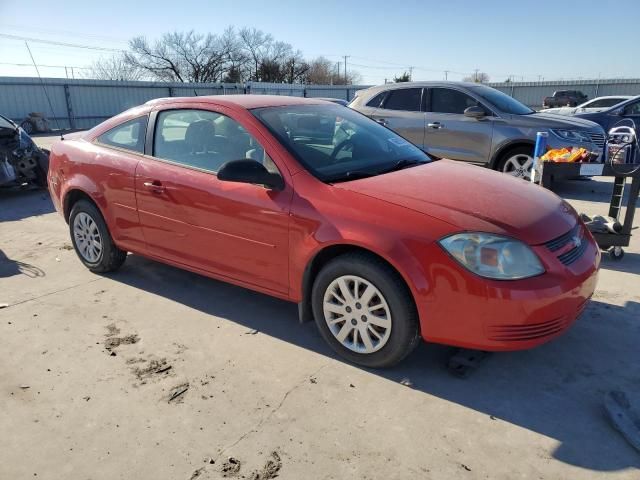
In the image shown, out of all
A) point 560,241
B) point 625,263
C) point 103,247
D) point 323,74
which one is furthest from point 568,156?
point 323,74

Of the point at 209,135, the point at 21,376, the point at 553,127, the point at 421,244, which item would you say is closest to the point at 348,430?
the point at 421,244

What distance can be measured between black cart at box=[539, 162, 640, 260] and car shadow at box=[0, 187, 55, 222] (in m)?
6.93

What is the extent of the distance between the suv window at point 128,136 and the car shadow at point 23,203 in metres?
3.61

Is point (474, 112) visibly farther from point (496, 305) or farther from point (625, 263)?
point (496, 305)

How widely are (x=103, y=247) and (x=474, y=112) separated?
5.98m

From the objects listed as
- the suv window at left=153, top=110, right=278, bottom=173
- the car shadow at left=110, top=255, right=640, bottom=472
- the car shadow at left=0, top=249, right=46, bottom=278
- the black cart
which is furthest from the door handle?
the black cart

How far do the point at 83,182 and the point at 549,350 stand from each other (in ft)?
13.4

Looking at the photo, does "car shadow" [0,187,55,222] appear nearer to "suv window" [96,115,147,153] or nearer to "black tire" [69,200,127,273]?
"black tire" [69,200,127,273]

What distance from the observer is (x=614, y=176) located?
4867 mm

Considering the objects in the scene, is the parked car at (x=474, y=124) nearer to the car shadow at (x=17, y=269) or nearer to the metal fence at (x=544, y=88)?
the car shadow at (x=17, y=269)

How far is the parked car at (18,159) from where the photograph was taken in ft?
26.6

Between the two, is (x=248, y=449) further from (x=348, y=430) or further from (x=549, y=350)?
(x=549, y=350)

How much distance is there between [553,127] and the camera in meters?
7.72

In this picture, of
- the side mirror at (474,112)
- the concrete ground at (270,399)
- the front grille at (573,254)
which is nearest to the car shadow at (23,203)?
the concrete ground at (270,399)
